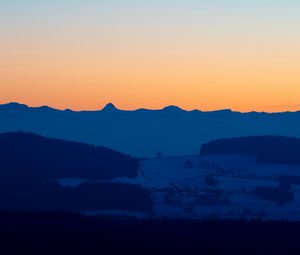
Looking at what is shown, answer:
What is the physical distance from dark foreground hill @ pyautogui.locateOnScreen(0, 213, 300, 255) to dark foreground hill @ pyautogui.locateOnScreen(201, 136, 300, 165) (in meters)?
61.7

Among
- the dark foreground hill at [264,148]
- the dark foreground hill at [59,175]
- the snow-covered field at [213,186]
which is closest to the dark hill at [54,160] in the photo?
the dark foreground hill at [59,175]

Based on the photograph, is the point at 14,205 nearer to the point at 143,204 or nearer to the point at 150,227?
the point at 143,204

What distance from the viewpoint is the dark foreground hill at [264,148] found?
372ft

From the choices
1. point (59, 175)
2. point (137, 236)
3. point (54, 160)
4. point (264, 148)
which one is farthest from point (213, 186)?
point (137, 236)

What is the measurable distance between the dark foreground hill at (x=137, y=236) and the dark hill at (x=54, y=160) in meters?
39.8

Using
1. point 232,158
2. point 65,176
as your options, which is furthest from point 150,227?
point 232,158

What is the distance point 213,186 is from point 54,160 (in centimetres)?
1151

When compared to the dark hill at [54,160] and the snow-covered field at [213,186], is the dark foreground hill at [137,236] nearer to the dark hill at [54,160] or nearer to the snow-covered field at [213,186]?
the snow-covered field at [213,186]

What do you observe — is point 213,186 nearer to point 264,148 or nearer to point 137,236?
point 264,148

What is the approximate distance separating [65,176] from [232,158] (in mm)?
27389

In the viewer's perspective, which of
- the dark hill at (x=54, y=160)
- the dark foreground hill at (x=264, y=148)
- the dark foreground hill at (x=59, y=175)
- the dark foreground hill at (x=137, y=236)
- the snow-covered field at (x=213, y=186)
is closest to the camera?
the dark foreground hill at (x=137, y=236)

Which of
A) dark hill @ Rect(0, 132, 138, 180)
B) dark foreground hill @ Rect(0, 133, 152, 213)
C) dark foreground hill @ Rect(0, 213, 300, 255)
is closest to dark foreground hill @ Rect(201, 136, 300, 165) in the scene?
dark foreground hill @ Rect(0, 133, 152, 213)

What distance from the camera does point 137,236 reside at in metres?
45.3

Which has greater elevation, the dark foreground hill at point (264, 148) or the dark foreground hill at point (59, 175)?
the dark foreground hill at point (264, 148)
